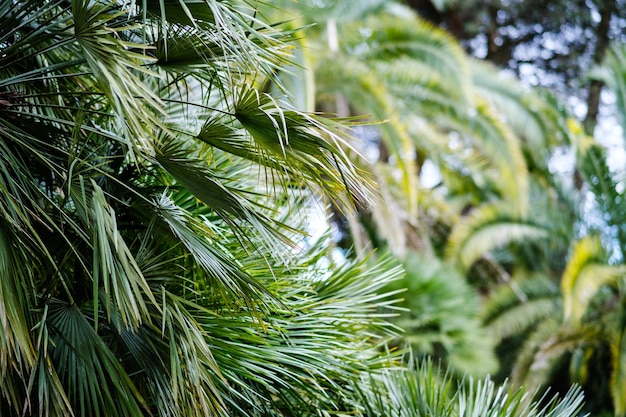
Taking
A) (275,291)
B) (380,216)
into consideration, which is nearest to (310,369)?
(275,291)

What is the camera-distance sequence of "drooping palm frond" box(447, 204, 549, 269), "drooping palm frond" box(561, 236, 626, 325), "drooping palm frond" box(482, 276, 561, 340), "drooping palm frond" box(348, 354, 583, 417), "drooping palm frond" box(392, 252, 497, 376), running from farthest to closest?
"drooping palm frond" box(482, 276, 561, 340)
"drooping palm frond" box(447, 204, 549, 269)
"drooping palm frond" box(561, 236, 626, 325)
"drooping palm frond" box(392, 252, 497, 376)
"drooping palm frond" box(348, 354, 583, 417)

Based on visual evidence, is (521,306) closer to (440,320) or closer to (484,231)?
(484,231)

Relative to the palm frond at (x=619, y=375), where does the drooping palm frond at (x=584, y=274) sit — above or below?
above

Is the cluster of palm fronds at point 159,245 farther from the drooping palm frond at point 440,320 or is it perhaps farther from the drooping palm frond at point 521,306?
the drooping palm frond at point 521,306

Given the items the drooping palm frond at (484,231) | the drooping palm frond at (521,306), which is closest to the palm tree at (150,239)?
the drooping palm frond at (484,231)

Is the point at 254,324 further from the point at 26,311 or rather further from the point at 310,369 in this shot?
the point at 26,311

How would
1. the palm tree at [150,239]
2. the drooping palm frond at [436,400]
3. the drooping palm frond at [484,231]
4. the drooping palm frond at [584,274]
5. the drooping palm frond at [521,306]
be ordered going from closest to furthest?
the palm tree at [150,239], the drooping palm frond at [436,400], the drooping palm frond at [584,274], the drooping palm frond at [484,231], the drooping palm frond at [521,306]

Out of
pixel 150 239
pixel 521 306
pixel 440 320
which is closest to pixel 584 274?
pixel 440 320

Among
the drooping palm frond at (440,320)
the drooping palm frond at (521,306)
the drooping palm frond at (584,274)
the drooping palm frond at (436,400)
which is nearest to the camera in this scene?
the drooping palm frond at (436,400)

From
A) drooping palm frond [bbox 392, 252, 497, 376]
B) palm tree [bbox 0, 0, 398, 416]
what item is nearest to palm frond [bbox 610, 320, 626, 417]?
drooping palm frond [bbox 392, 252, 497, 376]

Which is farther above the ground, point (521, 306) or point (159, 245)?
point (159, 245)

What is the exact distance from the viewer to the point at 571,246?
10.8 meters

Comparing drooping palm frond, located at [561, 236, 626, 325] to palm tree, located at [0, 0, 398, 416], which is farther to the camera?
drooping palm frond, located at [561, 236, 626, 325]

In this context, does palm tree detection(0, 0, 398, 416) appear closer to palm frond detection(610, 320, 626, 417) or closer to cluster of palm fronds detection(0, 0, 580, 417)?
cluster of palm fronds detection(0, 0, 580, 417)
